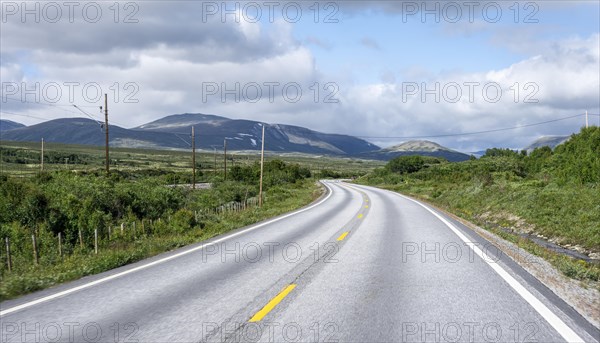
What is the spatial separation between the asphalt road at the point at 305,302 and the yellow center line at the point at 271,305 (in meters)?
0.02

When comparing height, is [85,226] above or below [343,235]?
below

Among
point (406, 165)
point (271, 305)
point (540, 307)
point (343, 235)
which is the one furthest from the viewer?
point (406, 165)

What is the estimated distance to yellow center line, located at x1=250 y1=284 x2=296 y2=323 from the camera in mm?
5953

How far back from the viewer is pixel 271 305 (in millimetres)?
6504

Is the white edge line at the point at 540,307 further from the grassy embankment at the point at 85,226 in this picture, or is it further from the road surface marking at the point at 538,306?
the grassy embankment at the point at 85,226

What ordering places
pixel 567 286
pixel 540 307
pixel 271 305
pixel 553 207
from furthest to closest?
pixel 553 207 → pixel 567 286 → pixel 271 305 → pixel 540 307

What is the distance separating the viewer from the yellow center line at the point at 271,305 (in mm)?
5953

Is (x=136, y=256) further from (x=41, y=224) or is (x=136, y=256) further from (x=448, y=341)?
(x=41, y=224)

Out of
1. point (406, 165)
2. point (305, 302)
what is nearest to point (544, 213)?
point (305, 302)

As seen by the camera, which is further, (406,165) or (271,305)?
(406,165)

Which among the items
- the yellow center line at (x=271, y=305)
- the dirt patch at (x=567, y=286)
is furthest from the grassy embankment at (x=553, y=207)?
the yellow center line at (x=271, y=305)

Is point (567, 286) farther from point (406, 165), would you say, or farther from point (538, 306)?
point (406, 165)

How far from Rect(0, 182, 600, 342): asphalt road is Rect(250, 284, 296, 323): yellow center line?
0.05 ft

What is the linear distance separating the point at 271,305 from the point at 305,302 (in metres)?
0.50
